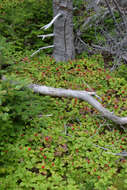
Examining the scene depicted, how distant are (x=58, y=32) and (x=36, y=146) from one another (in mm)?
4092

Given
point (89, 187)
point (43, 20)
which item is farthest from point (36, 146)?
point (43, 20)

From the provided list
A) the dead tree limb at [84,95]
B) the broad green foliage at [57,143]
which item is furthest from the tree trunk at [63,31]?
the dead tree limb at [84,95]

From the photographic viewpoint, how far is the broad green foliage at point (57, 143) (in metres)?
3.40

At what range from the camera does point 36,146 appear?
393 centimetres

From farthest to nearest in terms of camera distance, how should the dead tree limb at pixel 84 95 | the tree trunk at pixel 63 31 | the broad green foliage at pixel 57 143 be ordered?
the tree trunk at pixel 63 31
the dead tree limb at pixel 84 95
the broad green foliage at pixel 57 143

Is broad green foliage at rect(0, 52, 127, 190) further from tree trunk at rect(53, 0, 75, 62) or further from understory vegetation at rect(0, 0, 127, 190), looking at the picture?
tree trunk at rect(53, 0, 75, 62)

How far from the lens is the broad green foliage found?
3.40 meters

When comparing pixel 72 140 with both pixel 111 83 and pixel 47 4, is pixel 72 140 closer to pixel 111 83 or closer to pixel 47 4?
pixel 111 83

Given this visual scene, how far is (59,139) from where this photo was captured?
4.05 m

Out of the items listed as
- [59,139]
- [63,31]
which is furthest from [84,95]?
[63,31]

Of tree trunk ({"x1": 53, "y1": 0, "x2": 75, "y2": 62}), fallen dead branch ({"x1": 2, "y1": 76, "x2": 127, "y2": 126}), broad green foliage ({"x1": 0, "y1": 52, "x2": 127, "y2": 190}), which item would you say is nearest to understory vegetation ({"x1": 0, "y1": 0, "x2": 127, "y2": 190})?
broad green foliage ({"x1": 0, "y1": 52, "x2": 127, "y2": 190})

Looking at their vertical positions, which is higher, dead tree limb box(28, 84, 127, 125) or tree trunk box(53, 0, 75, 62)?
tree trunk box(53, 0, 75, 62)

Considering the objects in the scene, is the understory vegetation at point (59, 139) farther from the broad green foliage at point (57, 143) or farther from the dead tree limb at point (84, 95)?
the dead tree limb at point (84, 95)

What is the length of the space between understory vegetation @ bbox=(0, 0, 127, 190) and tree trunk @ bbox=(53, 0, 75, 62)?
53.1 inches
